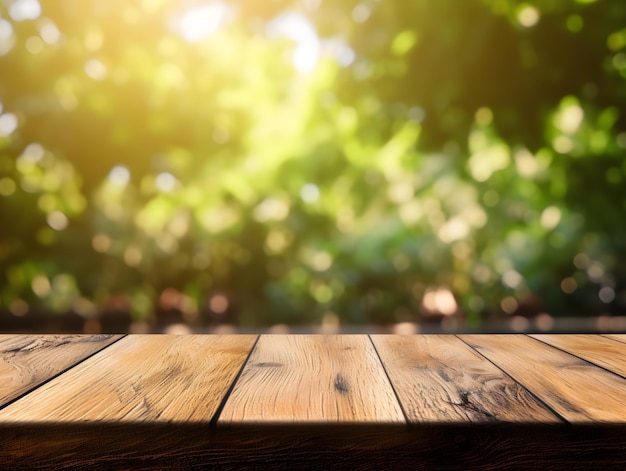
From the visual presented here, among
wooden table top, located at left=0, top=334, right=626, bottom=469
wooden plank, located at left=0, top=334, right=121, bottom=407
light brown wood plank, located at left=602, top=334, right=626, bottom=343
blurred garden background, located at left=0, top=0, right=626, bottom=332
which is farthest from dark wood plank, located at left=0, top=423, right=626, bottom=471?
blurred garden background, located at left=0, top=0, right=626, bottom=332

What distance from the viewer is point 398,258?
324 cm

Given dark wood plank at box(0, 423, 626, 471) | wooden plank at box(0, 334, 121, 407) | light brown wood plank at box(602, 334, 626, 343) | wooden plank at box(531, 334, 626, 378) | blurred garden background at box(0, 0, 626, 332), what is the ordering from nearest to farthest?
dark wood plank at box(0, 423, 626, 471) → wooden plank at box(0, 334, 121, 407) → wooden plank at box(531, 334, 626, 378) → light brown wood plank at box(602, 334, 626, 343) → blurred garden background at box(0, 0, 626, 332)

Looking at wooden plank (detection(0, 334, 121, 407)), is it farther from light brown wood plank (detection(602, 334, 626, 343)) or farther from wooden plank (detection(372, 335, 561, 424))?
light brown wood plank (detection(602, 334, 626, 343))

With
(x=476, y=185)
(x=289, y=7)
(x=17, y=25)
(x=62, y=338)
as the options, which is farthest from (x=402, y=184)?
(x=62, y=338)

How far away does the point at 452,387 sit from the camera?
0.87 meters

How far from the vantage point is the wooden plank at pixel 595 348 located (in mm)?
1042

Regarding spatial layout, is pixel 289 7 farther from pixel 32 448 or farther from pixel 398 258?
pixel 32 448

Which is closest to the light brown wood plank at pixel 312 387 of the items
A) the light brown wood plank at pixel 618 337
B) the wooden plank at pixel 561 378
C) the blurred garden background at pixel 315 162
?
the wooden plank at pixel 561 378

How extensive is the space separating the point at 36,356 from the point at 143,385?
1.00ft

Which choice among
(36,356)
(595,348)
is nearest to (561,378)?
(595,348)

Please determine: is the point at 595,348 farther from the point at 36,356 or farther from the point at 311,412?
the point at 36,356

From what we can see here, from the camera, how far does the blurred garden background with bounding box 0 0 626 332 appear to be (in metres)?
2.75

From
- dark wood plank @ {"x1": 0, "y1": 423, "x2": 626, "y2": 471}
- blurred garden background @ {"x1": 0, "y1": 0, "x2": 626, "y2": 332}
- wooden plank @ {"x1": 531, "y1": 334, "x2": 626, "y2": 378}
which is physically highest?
blurred garden background @ {"x1": 0, "y1": 0, "x2": 626, "y2": 332}

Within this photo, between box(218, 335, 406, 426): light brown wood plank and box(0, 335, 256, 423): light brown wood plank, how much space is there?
3 centimetres
